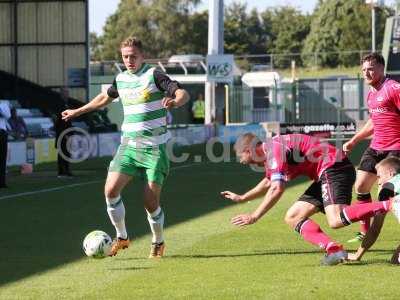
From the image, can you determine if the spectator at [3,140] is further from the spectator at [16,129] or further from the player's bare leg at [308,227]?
the player's bare leg at [308,227]

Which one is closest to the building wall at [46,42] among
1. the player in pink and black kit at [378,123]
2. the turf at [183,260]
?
the turf at [183,260]

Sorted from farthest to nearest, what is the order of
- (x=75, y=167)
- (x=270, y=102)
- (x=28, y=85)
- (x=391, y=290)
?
1. (x=270, y=102)
2. (x=28, y=85)
3. (x=75, y=167)
4. (x=391, y=290)

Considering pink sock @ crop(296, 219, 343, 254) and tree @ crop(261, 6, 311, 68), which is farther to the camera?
tree @ crop(261, 6, 311, 68)

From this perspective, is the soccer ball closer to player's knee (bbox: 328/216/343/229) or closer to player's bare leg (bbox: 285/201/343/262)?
player's bare leg (bbox: 285/201/343/262)

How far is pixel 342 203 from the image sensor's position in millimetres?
10109

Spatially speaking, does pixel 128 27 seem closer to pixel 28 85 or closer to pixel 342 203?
pixel 28 85

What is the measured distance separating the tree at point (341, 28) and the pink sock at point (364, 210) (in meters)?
70.8

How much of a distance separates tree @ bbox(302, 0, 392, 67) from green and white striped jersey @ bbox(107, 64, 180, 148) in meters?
69.8

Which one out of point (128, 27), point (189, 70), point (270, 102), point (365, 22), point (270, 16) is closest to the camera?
point (270, 102)

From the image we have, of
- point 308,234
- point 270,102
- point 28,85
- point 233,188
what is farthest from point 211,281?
point 270,102

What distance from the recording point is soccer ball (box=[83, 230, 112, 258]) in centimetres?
1080

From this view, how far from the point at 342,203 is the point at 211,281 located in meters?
1.58

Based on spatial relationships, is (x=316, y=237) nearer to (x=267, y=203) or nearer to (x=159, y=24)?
(x=267, y=203)

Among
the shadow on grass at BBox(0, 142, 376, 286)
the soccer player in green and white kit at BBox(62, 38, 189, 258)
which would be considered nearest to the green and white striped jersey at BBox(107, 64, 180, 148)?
the soccer player in green and white kit at BBox(62, 38, 189, 258)
